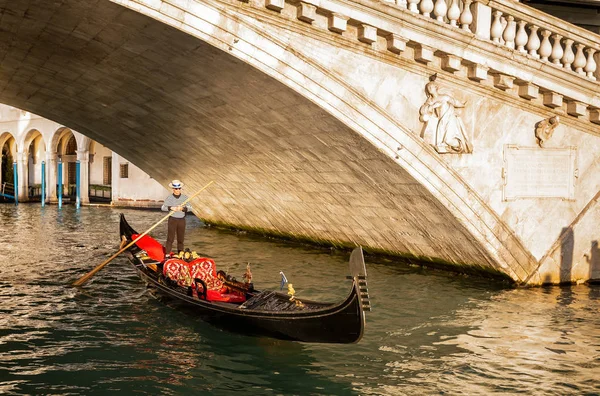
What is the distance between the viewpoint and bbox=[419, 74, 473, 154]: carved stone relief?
8.81 m

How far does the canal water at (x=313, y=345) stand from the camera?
5672 millimetres

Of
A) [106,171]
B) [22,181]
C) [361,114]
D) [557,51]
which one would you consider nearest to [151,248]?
[361,114]

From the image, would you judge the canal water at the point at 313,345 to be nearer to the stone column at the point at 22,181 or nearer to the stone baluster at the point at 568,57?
the stone baluster at the point at 568,57

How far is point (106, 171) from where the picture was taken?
1173 inches

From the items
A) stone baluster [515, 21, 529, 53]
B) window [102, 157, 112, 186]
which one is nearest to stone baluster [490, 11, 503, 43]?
stone baluster [515, 21, 529, 53]

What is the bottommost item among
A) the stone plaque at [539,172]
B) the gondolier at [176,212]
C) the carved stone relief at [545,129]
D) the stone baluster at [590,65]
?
the gondolier at [176,212]

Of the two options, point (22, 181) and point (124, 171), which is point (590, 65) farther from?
point (22, 181)

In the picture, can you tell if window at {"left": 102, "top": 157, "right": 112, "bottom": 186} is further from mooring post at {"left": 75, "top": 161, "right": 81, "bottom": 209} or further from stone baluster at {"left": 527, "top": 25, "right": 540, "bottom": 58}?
stone baluster at {"left": 527, "top": 25, "right": 540, "bottom": 58}

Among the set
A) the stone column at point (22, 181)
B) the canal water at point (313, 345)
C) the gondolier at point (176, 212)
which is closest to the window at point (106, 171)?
the stone column at point (22, 181)

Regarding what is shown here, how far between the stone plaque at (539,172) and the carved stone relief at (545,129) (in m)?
0.14

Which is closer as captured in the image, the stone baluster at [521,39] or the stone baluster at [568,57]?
the stone baluster at [521,39]

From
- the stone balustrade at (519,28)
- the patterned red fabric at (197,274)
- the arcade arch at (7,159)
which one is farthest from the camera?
the arcade arch at (7,159)

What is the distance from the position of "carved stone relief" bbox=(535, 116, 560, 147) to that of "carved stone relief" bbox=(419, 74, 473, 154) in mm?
1069

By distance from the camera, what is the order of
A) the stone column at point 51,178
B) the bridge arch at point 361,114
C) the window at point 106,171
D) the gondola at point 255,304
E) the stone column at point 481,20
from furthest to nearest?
the window at point 106,171 < the stone column at point 51,178 < the stone column at point 481,20 < the bridge arch at point 361,114 < the gondola at point 255,304
